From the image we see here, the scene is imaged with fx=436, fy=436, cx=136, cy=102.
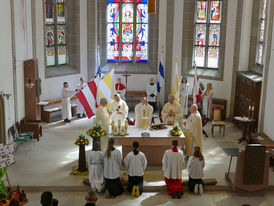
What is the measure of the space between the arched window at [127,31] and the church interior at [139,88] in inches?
2.0

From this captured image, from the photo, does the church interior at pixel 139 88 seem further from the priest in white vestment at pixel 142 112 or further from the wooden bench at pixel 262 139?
the priest in white vestment at pixel 142 112

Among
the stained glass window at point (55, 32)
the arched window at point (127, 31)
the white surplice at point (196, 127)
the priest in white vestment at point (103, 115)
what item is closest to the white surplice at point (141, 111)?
the priest in white vestment at point (103, 115)

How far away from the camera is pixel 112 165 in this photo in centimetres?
1162

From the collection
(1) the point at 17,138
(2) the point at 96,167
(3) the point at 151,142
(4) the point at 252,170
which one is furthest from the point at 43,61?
(4) the point at 252,170

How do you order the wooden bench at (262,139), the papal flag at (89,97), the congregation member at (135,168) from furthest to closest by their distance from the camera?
the wooden bench at (262,139)
the papal flag at (89,97)
the congregation member at (135,168)

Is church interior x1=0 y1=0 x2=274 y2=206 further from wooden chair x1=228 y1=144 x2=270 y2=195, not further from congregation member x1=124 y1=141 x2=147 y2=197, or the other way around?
congregation member x1=124 y1=141 x2=147 y2=197

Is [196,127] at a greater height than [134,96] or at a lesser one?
greater

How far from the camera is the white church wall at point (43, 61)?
61.2 feet

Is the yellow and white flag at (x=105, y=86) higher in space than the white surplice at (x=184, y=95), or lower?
higher

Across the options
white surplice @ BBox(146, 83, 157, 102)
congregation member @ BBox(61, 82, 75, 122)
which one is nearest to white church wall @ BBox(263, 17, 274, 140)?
white surplice @ BBox(146, 83, 157, 102)

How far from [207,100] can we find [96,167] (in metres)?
8.37

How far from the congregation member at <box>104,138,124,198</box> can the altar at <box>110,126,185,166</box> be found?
1.48 m

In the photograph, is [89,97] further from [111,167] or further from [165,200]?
[165,200]

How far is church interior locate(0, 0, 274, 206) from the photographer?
1220cm
